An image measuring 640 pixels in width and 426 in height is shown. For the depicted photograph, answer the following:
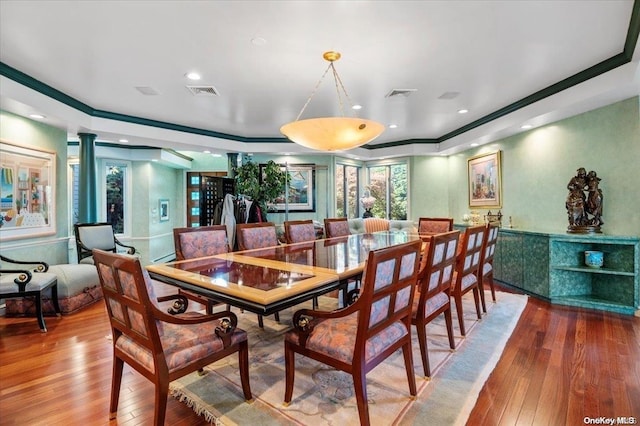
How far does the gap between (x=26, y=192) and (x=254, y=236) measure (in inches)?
123

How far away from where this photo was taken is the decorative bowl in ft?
12.3

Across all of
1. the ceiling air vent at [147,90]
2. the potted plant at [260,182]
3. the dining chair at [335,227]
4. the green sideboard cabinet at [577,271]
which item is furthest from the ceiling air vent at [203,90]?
the green sideboard cabinet at [577,271]

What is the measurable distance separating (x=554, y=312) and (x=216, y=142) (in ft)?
19.1

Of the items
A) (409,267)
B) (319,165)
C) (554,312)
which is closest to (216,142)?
(319,165)

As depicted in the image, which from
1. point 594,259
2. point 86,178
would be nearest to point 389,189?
point 594,259

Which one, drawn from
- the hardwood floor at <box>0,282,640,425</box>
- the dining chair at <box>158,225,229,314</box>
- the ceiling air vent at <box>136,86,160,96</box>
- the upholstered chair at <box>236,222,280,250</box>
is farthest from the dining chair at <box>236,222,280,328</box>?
the ceiling air vent at <box>136,86,160,96</box>

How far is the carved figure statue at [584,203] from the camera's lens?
147 inches

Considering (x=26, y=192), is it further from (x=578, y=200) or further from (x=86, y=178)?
(x=578, y=200)

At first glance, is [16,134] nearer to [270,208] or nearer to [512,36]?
[270,208]

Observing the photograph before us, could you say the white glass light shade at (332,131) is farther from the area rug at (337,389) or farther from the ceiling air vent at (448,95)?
the area rug at (337,389)

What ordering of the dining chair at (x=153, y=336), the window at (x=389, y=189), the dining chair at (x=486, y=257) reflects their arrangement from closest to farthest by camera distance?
the dining chair at (x=153, y=336)
the dining chair at (x=486, y=257)
the window at (x=389, y=189)

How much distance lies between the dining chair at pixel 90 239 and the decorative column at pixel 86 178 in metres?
0.23

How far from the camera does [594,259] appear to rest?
12.4ft

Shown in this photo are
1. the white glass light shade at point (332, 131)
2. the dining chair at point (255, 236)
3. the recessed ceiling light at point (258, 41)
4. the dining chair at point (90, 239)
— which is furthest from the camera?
the dining chair at point (90, 239)
